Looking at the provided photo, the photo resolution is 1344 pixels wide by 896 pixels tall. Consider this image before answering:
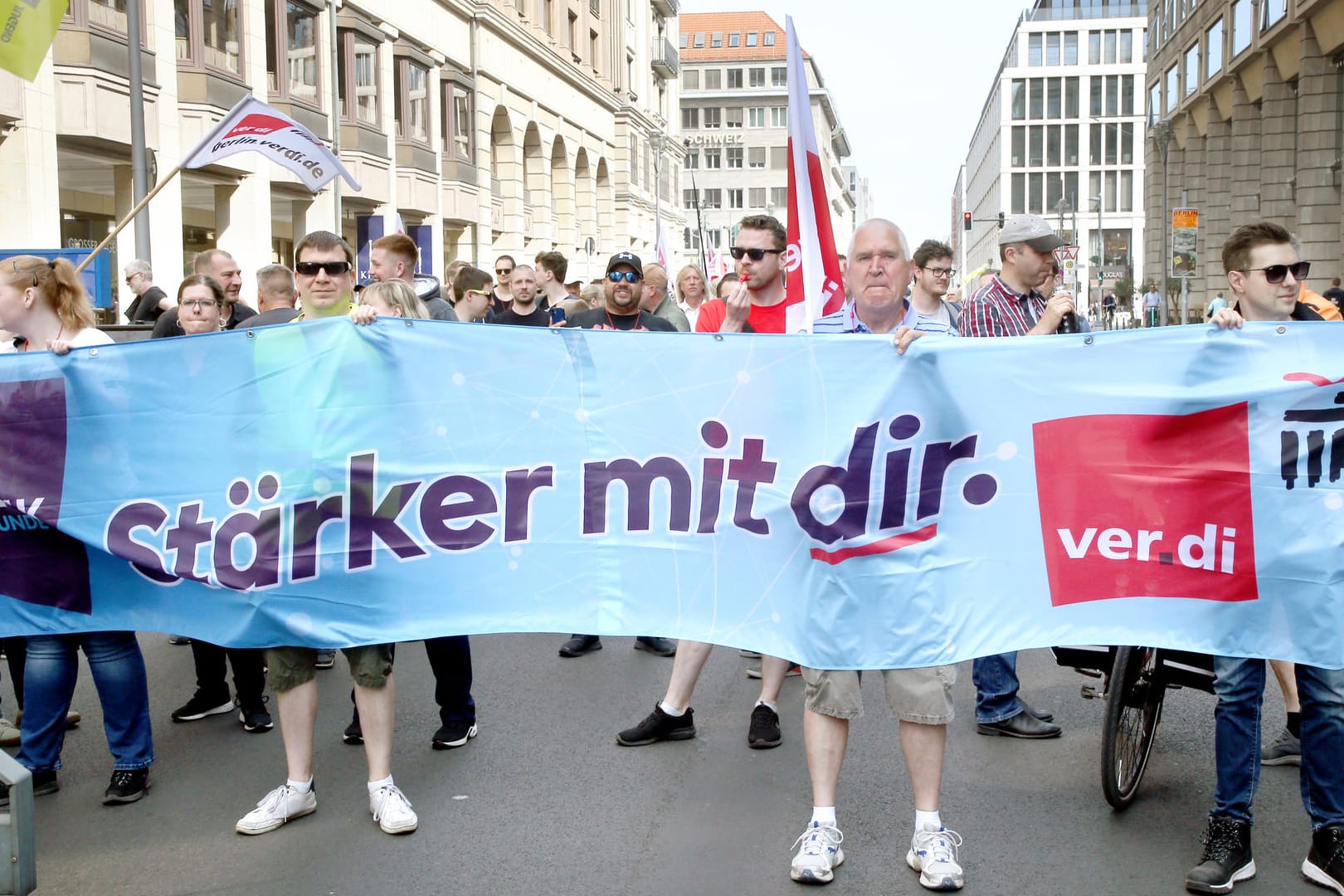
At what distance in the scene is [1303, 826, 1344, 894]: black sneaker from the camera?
4.18 meters

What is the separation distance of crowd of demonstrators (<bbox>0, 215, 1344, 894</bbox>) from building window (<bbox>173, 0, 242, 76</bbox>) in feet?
58.6

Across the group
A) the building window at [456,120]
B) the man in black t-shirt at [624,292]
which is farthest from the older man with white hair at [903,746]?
the building window at [456,120]

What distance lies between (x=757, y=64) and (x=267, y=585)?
5419 inches

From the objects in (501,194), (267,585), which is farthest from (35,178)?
(501,194)

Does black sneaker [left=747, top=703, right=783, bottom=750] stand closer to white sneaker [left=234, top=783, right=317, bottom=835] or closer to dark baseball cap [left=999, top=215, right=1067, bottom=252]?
white sneaker [left=234, top=783, right=317, bottom=835]

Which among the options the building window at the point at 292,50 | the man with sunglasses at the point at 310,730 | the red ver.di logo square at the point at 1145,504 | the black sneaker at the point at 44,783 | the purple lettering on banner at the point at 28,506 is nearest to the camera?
the red ver.di logo square at the point at 1145,504

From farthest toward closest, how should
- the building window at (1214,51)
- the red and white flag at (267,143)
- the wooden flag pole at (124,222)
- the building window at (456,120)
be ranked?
the building window at (1214,51) < the building window at (456,120) < the red and white flag at (267,143) < the wooden flag pole at (124,222)

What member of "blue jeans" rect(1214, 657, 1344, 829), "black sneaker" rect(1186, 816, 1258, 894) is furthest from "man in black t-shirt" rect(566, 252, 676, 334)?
"black sneaker" rect(1186, 816, 1258, 894)

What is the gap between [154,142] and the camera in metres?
21.9

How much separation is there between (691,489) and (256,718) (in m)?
2.64

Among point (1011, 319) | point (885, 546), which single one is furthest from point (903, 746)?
point (1011, 319)

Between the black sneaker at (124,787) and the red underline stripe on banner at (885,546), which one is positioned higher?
the red underline stripe on banner at (885,546)

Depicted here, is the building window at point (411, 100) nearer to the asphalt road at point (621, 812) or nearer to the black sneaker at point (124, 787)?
the asphalt road at point (621, 812)

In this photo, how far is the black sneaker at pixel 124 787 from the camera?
514cm
